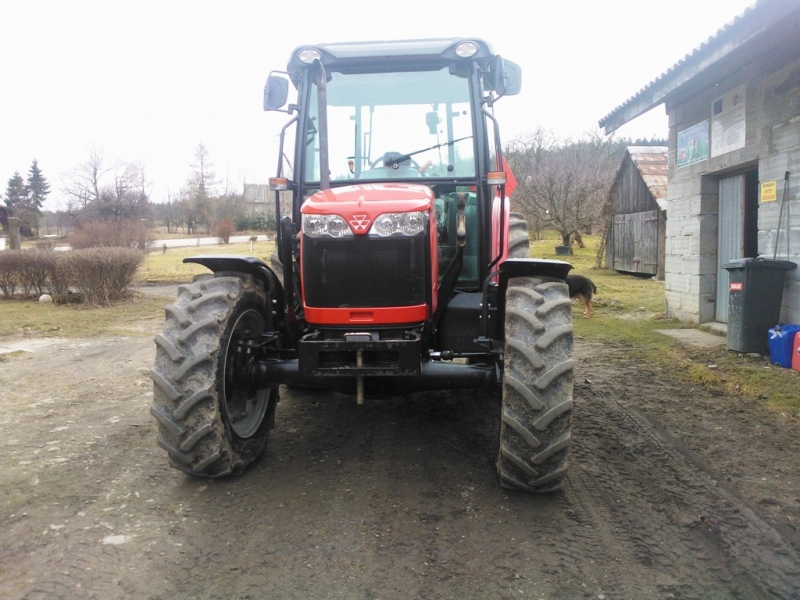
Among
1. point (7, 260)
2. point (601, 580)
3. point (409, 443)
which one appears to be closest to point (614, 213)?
point (7, 260)

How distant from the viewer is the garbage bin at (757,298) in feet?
22.8

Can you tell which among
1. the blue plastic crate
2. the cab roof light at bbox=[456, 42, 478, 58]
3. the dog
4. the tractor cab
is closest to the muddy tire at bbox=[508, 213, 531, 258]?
the tractor cab

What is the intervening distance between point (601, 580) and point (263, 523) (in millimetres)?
1628

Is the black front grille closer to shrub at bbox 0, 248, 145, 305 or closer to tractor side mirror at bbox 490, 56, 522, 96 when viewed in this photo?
tractor side mirror at bbox 490, 56, 522, 96

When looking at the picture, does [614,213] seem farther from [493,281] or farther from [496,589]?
[496,589]

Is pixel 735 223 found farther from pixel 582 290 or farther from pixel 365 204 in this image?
pixel 365 204

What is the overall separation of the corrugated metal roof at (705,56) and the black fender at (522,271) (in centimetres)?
430

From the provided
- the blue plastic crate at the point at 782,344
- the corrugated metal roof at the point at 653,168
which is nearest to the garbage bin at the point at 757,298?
the blue plastic crate at the point at 782,344

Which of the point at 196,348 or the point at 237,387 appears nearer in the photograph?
the point at 196,348

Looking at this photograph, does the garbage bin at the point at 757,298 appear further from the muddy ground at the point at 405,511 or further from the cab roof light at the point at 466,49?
the cab roof light at the point at 466,49

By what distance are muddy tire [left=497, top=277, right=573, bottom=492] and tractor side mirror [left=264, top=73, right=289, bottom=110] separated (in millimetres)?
2168

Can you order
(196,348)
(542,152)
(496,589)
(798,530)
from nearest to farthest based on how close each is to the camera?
(496,589) < (798,530) < (196,348) < (542,152)

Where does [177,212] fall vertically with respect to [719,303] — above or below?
above

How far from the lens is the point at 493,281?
14.1 feet
